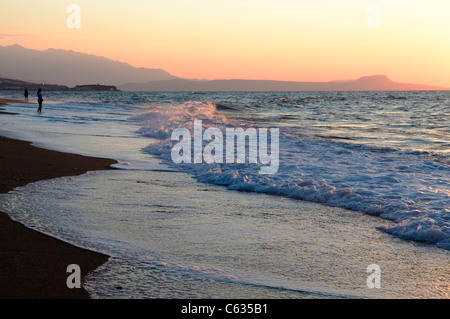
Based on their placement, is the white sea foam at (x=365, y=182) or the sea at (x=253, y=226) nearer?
the sea at (x=253, y=226)

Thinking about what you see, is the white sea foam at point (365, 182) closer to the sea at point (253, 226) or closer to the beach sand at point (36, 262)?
the sea at point (253, 226)

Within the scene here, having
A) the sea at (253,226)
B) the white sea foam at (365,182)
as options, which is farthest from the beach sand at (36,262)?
the white sea foam at (365,182)

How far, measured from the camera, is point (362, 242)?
6.06 m

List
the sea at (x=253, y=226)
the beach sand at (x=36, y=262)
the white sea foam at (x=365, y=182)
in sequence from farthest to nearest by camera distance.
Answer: the white sea foam at (x=365, y=182) → the sea at (x=253, y=226) → the beach sand at (x=36, y=262)

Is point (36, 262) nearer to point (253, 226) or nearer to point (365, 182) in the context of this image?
point (253, 226)

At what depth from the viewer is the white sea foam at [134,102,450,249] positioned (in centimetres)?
721

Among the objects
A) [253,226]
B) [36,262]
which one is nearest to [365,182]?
[253,226]

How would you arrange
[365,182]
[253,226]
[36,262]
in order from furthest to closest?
[365,182] < [253,226] < [36,262]

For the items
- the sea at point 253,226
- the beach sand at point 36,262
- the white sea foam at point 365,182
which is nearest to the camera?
the beach sand at point 36,262

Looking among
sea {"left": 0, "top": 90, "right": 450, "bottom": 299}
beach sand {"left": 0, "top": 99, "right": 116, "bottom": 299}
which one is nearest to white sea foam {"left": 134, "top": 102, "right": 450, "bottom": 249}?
sea {"left": 0, "top": 90, "right": 450, "bottom": 299}

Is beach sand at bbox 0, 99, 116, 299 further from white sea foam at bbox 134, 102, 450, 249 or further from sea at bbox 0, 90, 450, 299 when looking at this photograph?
white sea foam at bbox 134, 102, 450, 249

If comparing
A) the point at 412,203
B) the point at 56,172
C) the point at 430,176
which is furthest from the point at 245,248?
the point at 430,176

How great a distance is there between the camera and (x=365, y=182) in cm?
1011

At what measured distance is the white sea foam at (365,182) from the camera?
7215mm
